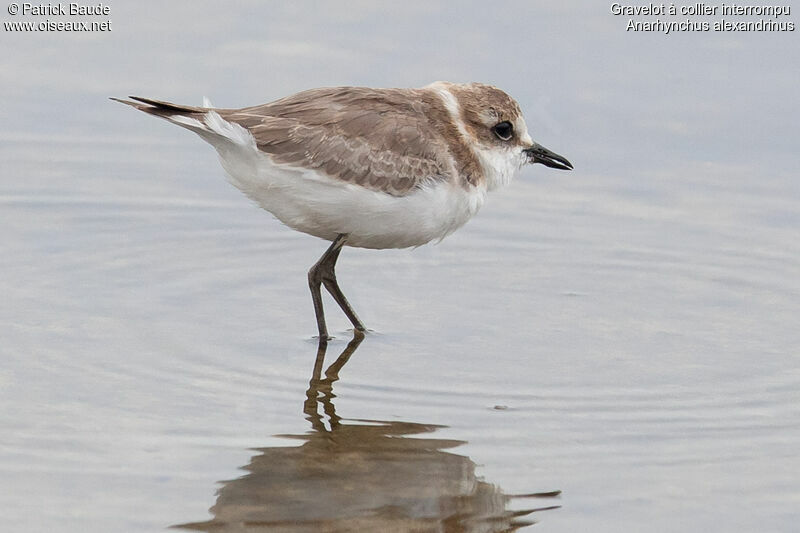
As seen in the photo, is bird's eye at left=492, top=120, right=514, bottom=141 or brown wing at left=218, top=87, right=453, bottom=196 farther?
bird's eye at left=492, top=120, right=514, bottom=141

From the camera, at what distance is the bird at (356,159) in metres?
7.64

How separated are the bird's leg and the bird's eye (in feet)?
3.93

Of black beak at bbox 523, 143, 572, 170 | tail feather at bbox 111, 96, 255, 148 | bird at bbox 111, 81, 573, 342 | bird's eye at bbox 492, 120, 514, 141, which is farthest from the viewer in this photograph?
black beak at bbox 523, 143, 572, 170

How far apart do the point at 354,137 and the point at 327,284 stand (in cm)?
111

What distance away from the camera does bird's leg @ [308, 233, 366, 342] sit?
27.0 feet

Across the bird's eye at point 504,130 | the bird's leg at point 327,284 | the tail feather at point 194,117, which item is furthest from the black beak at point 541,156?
the tail feather at point 194,117

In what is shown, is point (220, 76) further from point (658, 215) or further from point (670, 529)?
point (670, 529)

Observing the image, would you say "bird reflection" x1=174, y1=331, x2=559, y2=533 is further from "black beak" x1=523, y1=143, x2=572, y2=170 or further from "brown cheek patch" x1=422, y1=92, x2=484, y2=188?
"black beak" x1=523, y1=143, x2=572, y2=170

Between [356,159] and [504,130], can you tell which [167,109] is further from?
[504,130]

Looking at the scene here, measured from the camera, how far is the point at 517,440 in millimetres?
6664

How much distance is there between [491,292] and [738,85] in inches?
168

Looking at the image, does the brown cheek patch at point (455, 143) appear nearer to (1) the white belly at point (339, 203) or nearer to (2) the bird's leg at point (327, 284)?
(1) the white belly at point (339, 203)

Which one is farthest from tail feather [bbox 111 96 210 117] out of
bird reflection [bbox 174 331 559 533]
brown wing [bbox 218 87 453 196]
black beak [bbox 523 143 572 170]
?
black beak [bbox 523 143 572 170]

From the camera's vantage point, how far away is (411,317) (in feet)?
28.3
